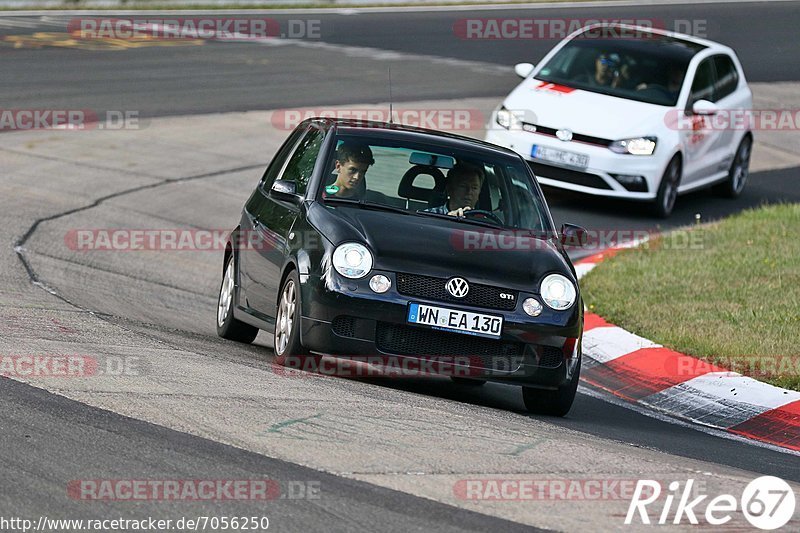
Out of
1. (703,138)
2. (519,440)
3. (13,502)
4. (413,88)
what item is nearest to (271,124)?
(413,88)

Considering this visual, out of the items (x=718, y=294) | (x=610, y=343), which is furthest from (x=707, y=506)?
(x=718, y=294)

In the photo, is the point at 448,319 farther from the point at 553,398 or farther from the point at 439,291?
the point at 553,398

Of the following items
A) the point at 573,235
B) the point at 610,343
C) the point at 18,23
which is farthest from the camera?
the point at 18,23

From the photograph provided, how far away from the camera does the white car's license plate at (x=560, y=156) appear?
1527 centimetres

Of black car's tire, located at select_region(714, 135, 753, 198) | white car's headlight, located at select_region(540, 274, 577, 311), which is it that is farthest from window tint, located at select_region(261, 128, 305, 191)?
black car's tire, located at select_region(714, 135, 753, 198)

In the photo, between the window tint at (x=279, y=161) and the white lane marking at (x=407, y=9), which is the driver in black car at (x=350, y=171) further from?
the white lane marking at (x=407, y=9)

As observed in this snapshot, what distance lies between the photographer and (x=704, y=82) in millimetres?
16797

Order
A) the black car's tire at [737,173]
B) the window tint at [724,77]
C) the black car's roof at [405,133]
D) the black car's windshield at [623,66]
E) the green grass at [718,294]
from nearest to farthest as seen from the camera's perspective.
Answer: the black car's roof at [405,133], the green grass at [718,294], the black car's windshield at [623,66], the window tint at [724,77], the black car's tire at [737,173]

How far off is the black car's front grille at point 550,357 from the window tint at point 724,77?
385 inches

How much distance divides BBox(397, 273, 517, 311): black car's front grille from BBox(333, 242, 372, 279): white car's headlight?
197 mm

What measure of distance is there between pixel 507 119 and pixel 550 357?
26.8ft

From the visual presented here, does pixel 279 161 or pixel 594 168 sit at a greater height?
pixel 279 161

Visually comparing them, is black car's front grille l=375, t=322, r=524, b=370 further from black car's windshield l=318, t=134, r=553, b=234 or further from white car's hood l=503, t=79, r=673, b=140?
white car's hood l=503, t=79, r=673, b=140

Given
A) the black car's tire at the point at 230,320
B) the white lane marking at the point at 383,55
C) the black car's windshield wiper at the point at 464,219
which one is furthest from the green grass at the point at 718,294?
the white lane marking at the point at 383,55
